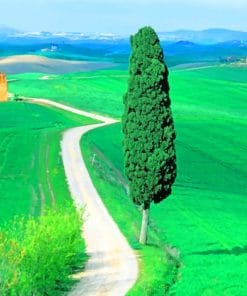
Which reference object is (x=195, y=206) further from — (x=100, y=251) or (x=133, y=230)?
(x=100, y=251)

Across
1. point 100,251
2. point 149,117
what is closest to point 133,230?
point 100,251

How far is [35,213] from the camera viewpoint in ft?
164

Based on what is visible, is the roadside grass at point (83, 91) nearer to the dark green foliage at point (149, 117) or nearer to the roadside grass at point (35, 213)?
the roadside grass at point (35, 213)

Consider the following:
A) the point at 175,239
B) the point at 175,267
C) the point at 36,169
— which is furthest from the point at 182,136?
the point at 175,267

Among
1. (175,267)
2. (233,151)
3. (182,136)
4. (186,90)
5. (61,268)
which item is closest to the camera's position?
(61,268)

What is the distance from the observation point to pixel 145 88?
41625mm

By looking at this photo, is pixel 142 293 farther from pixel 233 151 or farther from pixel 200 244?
pixel 233 151

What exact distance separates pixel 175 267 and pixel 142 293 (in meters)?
6.42

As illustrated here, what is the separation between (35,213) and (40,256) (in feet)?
59.9

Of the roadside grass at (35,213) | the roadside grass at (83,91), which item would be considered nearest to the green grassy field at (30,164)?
the roadside grass at (35,213)

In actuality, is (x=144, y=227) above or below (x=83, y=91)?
above

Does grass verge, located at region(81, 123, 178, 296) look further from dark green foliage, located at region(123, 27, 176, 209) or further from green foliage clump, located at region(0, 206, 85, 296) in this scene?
dark green foliage, located at region(123, 27, 176, 209)

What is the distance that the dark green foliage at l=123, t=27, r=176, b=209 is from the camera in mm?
41562

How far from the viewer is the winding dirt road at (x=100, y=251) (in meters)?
35.6
